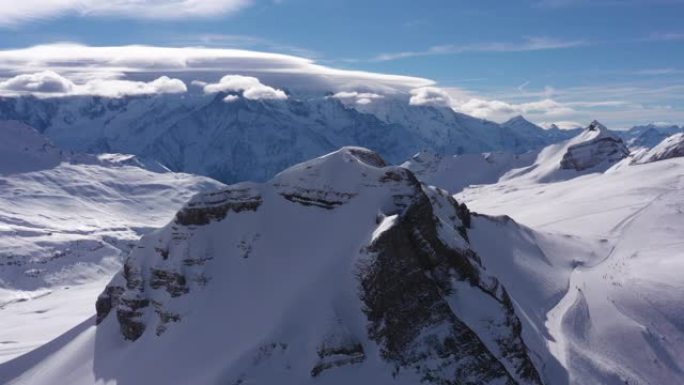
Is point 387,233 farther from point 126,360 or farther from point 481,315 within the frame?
point 126,360

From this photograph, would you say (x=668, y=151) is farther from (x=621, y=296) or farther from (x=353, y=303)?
(x=353, y=303)

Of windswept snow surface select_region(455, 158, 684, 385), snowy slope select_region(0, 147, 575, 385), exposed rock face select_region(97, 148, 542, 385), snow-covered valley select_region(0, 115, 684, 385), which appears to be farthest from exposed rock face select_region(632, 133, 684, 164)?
exposed rock face select_region(97, 148, 542, 385)

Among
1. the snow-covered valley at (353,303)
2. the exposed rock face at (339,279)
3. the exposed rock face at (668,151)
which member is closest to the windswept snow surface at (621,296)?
the snow-covered valley at (353,303)

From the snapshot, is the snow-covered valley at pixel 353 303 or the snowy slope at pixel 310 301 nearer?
the snowy slope at pixel 310 301

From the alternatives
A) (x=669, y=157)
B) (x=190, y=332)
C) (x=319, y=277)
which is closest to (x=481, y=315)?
(x=319, y=277)

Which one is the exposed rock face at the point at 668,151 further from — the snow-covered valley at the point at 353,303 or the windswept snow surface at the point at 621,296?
the snow-covered valley at the point at 353,303

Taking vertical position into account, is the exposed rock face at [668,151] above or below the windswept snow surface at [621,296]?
below
